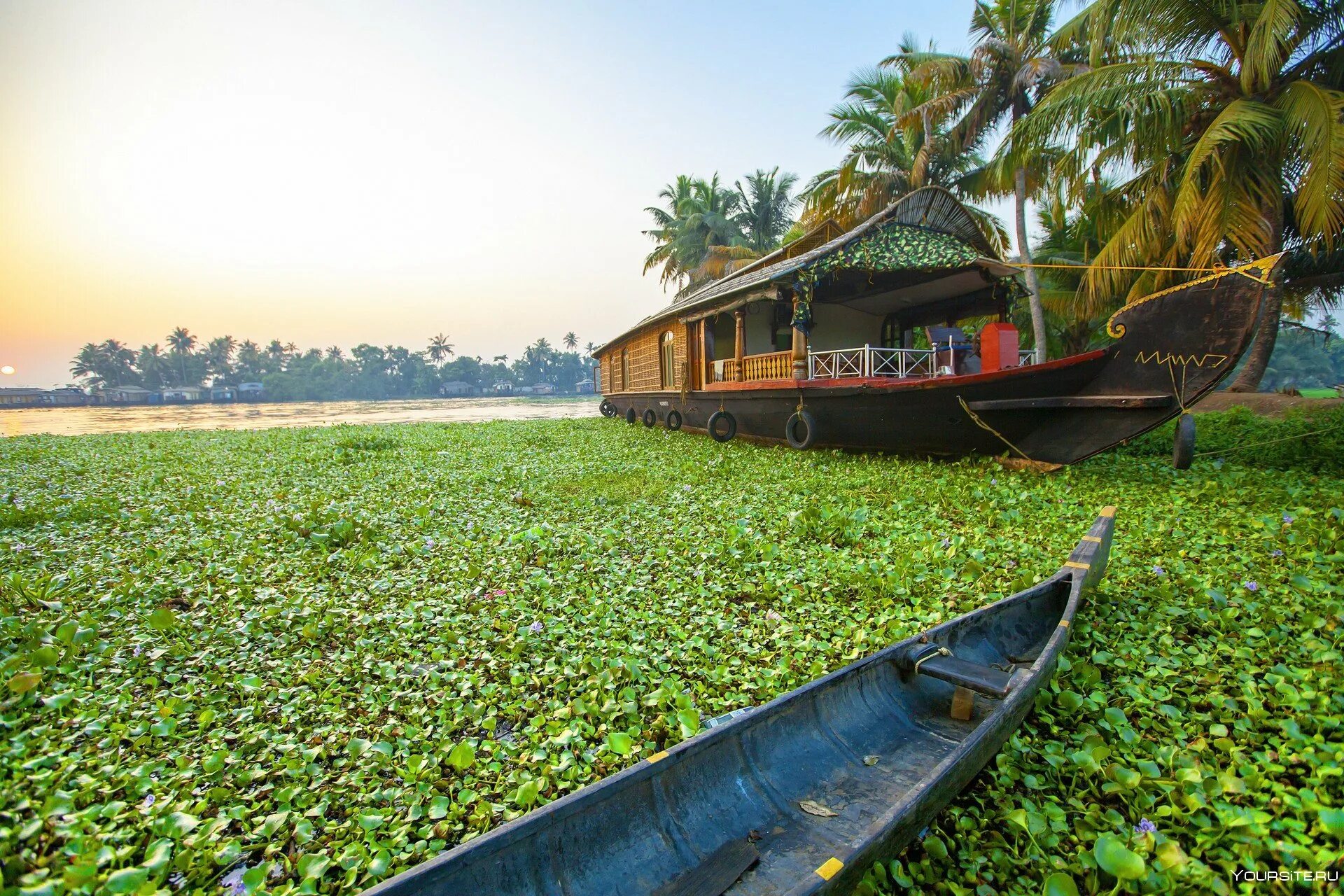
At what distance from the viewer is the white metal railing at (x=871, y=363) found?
8445mm

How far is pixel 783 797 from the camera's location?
5.81 ft

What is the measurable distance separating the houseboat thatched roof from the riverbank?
3.92 metres

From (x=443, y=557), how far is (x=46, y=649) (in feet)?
7.09

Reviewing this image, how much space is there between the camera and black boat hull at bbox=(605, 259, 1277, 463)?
4859 mm

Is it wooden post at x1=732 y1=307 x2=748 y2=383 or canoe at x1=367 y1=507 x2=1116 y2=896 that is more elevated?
wooden post at x1=732 y1=307 x2=748 y2=383

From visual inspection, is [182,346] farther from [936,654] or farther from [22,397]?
[936,654]

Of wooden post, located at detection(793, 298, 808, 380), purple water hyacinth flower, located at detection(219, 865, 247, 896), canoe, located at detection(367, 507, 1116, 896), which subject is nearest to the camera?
canoe, located at detection(367, 507, 1116, 896)

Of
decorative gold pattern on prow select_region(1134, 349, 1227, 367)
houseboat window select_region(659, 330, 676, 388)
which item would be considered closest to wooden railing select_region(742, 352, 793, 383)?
houseboat window select_region(659, 330, 676, 388)

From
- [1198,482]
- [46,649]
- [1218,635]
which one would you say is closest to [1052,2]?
[1198,482]

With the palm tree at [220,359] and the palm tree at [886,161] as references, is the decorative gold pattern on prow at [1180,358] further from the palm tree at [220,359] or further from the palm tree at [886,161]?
the palm tree at [220,359]

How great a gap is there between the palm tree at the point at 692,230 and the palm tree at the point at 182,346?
98.6 meters

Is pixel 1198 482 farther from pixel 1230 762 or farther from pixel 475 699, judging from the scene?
pixel 475 699

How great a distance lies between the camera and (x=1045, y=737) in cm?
218

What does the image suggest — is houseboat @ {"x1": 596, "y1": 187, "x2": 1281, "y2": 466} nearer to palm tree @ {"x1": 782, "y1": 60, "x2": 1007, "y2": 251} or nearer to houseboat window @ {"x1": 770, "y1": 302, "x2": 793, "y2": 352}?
houseboat window @ {"x1": 770, "y1": 302, "x2": 793, "y2": 352}
